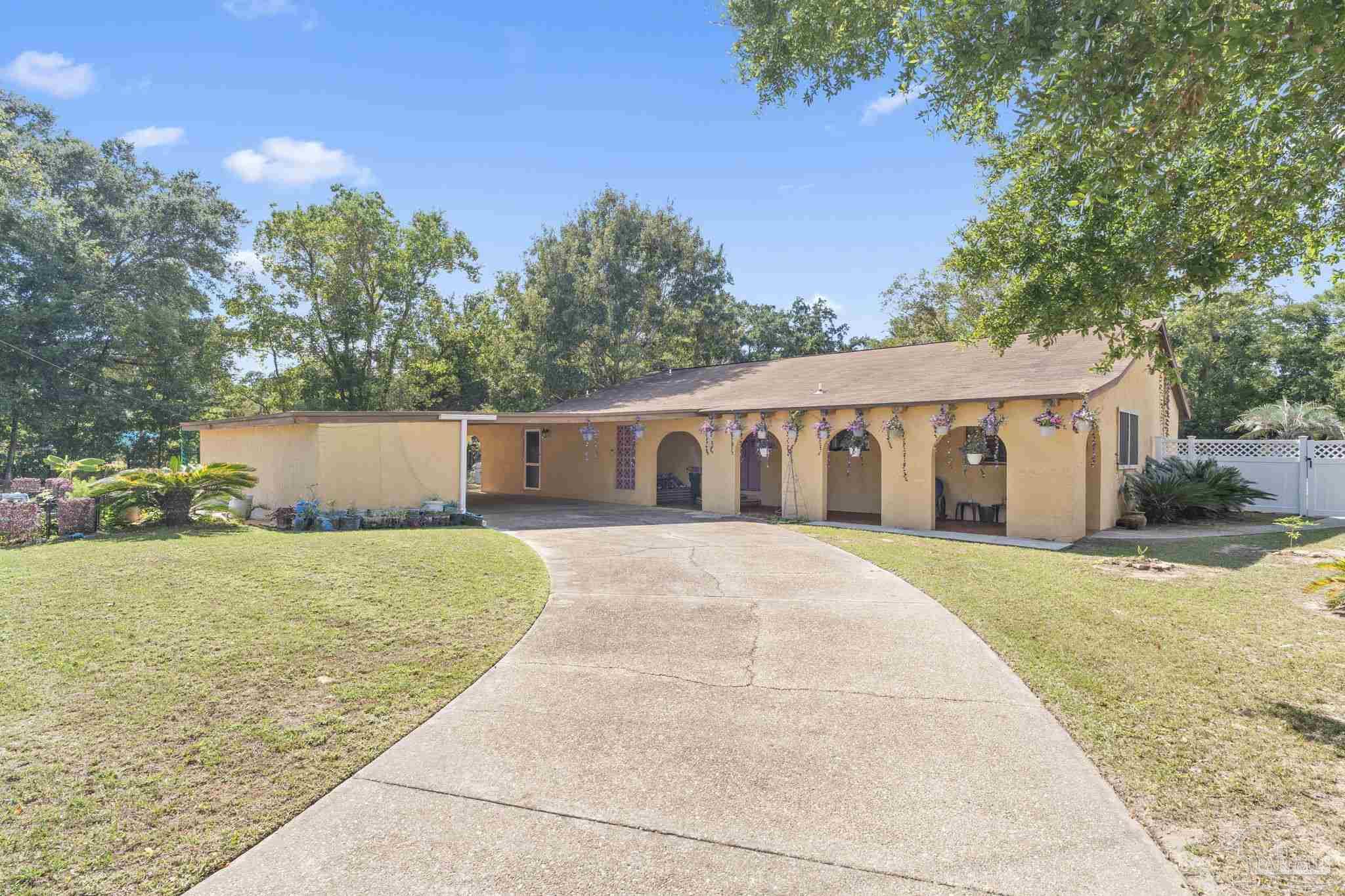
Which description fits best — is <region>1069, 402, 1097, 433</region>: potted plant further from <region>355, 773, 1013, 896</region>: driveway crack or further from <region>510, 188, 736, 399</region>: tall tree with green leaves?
<region>510, 188, 736, 399</region>: tall tree with green leaves

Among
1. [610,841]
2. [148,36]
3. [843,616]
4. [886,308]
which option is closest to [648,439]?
[843,616]

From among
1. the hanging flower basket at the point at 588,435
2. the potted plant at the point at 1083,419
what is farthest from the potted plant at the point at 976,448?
the hanging flower basket at the point at 588,435

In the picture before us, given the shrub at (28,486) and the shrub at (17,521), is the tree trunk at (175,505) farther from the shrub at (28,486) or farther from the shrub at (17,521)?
the shrub at (28,486)

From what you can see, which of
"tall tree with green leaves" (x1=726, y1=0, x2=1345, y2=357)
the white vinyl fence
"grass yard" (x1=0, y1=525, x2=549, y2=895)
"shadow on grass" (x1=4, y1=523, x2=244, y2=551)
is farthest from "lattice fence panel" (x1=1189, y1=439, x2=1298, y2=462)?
"shadow on grass" (x1=4, y1=523, x2=244, y2=551)

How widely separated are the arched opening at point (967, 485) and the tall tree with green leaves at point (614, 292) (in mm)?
16650

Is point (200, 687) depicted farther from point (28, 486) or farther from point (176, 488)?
point (28, 486)

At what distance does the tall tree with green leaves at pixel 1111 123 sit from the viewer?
4289mm

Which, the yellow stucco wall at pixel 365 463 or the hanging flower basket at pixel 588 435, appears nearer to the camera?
the yellow stucco wall at pixel 365 463

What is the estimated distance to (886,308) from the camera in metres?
34.8

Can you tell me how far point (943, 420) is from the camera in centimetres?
1230

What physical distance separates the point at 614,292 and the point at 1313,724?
27.1m

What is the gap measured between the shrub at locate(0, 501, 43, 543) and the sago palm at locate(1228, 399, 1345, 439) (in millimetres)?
29279

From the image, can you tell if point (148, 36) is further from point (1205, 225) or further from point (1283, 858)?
point (1283, 858)

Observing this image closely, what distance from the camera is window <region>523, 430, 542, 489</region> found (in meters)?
21.6
